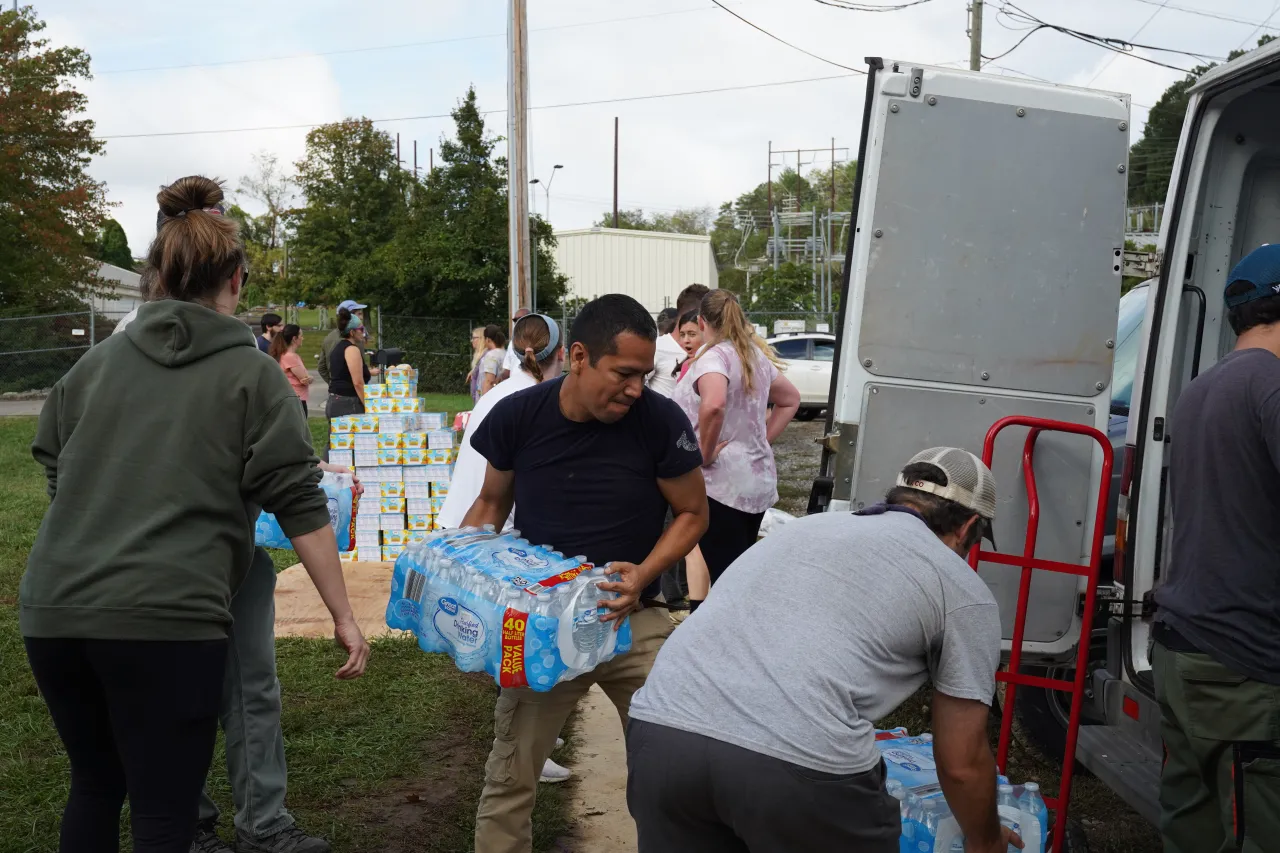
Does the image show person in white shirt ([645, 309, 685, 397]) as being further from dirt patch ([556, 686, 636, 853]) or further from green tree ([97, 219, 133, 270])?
green tree ([97, 219, 133, 270])

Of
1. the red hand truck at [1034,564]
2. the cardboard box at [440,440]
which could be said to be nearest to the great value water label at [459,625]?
the red hand truck at [1034,564]

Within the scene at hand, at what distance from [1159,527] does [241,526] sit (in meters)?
2.89

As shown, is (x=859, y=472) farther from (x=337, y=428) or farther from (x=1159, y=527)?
(x=337, y=428)

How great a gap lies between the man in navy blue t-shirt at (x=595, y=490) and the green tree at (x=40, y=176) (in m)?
29.6

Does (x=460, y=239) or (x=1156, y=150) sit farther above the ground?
(x=1156, y=150)

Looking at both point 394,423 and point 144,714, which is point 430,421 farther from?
point 144,714

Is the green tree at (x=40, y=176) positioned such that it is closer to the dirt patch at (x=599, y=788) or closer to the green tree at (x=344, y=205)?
the green tree at (x=344, y=205)

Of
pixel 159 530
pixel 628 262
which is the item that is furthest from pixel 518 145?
pixel 628 262

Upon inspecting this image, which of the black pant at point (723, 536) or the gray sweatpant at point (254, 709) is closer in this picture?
the gray sweatpant at point (254, 709)

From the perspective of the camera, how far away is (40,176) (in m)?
31.1

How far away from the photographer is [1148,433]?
3928 millimetres

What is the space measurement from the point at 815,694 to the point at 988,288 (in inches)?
90.8

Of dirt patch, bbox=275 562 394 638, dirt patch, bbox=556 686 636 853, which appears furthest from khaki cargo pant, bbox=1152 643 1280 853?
dirt patch, bbox=275 562 394 638

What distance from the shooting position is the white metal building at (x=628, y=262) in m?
45.6
